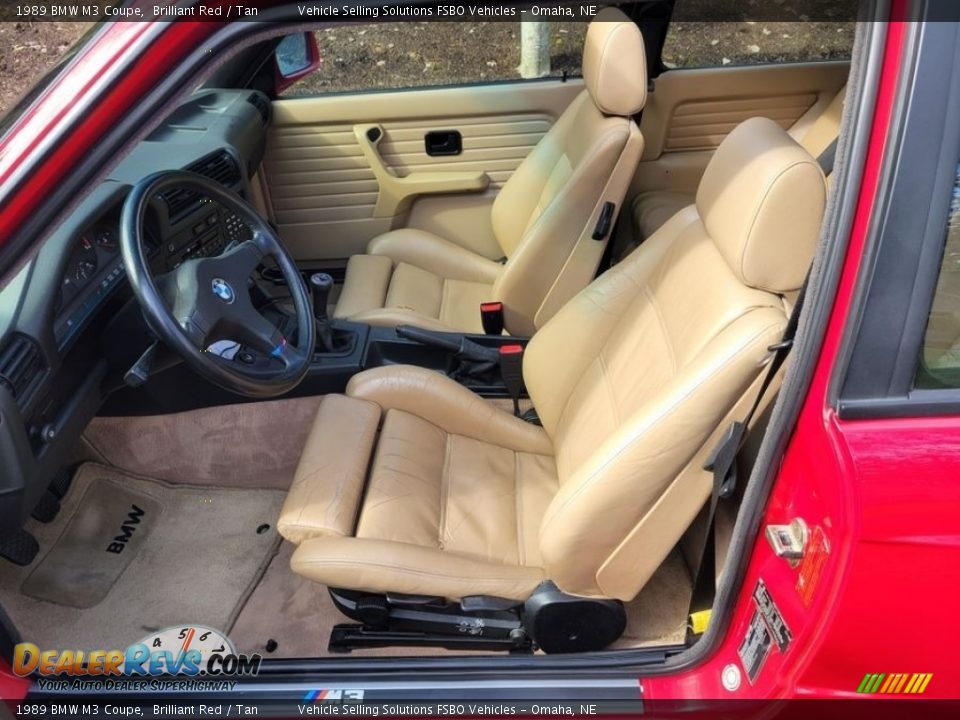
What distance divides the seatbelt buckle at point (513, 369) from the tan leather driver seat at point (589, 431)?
0.16 meters

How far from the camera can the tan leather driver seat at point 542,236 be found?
2307 mm

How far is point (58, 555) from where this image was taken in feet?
6.56

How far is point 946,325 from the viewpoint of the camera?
0.98 m

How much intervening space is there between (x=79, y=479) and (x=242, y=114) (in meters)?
1.34

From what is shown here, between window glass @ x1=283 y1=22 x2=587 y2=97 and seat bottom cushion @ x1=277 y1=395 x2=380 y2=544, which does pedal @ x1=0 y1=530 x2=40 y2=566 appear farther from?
window glass @ x1=283 y1=22 x2=587 y2=97

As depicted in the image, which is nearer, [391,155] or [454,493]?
[454,493]

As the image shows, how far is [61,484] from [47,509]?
0.08 metres

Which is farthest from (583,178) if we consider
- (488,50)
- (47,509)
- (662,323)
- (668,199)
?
(47,509)

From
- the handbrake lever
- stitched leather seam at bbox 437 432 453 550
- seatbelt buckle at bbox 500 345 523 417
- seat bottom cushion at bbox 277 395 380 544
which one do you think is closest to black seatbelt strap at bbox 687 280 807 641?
stitched leather seam at bbox 437 432 453 550

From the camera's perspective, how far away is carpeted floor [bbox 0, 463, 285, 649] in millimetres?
1873

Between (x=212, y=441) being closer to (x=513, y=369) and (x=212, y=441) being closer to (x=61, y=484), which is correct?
(x=61, y=484)

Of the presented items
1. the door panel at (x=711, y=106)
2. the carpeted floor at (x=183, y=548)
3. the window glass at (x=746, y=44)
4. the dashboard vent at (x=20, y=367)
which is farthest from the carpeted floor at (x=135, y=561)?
the window glass at (x=746, y=44)

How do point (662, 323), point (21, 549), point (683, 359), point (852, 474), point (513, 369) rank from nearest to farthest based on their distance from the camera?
point (852, 474), point (683, 359), point (662, 323), point (21, 549), point (513, 369)

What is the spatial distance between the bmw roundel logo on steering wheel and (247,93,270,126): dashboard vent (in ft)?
4.67
